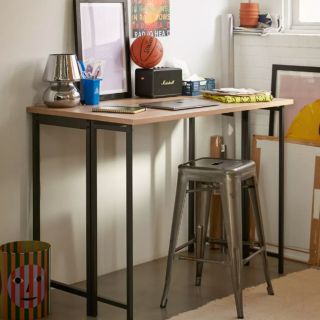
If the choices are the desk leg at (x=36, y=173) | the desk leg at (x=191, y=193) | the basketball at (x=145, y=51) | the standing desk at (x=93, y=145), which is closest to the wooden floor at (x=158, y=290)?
the standing desk at (x=93, y=145)

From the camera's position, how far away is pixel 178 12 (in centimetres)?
497

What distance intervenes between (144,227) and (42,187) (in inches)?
33.5

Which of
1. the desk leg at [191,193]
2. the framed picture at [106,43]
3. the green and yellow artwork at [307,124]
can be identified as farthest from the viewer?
the desk leg at [191,193]

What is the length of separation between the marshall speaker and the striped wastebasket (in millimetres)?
1087

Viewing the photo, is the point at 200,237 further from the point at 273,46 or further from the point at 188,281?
the point at 273,46

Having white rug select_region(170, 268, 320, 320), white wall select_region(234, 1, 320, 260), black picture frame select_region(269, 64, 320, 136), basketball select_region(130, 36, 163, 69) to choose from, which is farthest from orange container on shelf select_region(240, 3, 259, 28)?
white rug select_region(170, 268, 320, 320)

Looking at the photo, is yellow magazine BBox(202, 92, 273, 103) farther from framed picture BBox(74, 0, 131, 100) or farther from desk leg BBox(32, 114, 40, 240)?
desk leg BBox(32, 114, 40, 240)

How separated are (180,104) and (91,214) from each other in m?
0.74

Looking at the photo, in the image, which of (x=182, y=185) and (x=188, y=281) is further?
(x=188, y=281)

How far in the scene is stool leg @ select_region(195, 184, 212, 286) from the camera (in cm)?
455

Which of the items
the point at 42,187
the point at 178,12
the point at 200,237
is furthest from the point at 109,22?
the point at 200,237

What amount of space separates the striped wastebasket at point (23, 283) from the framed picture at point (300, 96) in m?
1.76

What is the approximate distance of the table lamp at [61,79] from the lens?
410cm

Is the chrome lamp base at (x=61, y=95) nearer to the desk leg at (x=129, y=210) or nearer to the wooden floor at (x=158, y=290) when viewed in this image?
the desk leg at (x=129, y=210)
